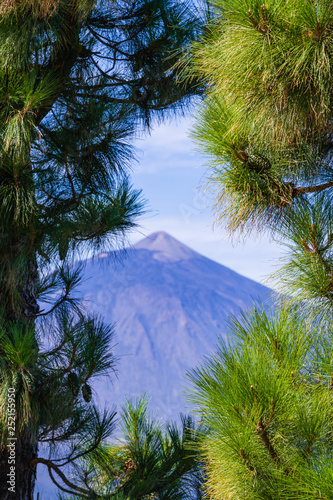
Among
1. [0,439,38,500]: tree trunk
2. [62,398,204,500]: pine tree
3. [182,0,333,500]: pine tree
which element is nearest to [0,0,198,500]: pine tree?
[0,439,38,500]: tree trunk

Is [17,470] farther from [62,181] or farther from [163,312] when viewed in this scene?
[163,312]

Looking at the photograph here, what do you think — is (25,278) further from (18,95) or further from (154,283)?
(154,283)

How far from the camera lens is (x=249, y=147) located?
4.40ft

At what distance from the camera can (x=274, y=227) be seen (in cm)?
136

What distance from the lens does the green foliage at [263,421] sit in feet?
3.72

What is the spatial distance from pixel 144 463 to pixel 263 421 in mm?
1109

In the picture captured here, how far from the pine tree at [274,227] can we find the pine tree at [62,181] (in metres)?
0.54

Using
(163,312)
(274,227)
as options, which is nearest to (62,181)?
(274,227)

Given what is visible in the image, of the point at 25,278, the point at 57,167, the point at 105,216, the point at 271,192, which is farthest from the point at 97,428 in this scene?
the point at 271,192

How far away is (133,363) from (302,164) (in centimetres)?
4701

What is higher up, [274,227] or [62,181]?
[62,181]

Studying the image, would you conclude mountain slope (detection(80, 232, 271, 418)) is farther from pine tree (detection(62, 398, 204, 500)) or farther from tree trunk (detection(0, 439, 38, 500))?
tree trunk (detection(0, 439, 38, 500))

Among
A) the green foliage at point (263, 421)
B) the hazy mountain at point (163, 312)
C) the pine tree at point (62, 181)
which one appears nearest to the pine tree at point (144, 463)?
the pine tree at point (62, 181)

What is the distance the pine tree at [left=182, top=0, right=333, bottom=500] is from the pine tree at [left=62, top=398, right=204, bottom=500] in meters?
0.80
